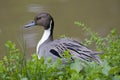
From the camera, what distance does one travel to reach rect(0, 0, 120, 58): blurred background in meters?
8.12

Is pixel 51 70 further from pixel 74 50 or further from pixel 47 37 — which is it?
pixel 47 37

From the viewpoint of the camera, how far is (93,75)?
3273 mm

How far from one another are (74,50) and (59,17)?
166 inches

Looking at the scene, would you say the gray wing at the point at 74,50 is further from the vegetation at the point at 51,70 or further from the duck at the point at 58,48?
the vegetation at the point at 51,70

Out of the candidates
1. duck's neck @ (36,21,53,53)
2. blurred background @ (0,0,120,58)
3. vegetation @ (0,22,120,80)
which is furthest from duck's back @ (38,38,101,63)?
blurred background @ (0,0,120,58)

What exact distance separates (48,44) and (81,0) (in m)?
4.48

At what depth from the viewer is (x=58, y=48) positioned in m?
5.02

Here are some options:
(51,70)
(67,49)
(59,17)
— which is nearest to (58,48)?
(67,49)

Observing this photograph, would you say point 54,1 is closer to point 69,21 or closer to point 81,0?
point 81,0

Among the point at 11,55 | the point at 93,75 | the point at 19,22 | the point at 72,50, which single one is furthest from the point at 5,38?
the point at 93,75

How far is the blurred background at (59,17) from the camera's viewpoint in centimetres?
812

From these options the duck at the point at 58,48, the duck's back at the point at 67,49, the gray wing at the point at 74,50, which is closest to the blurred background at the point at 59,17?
the duck at the point at 58,48

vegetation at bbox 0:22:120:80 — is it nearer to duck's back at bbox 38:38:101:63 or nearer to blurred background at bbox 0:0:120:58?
duck's back at bbox 38:38:101:63

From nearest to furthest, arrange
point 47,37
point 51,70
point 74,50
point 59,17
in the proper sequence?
1. point 51,70
2. point 74,50
3. point 47,37
4. point 59,17
